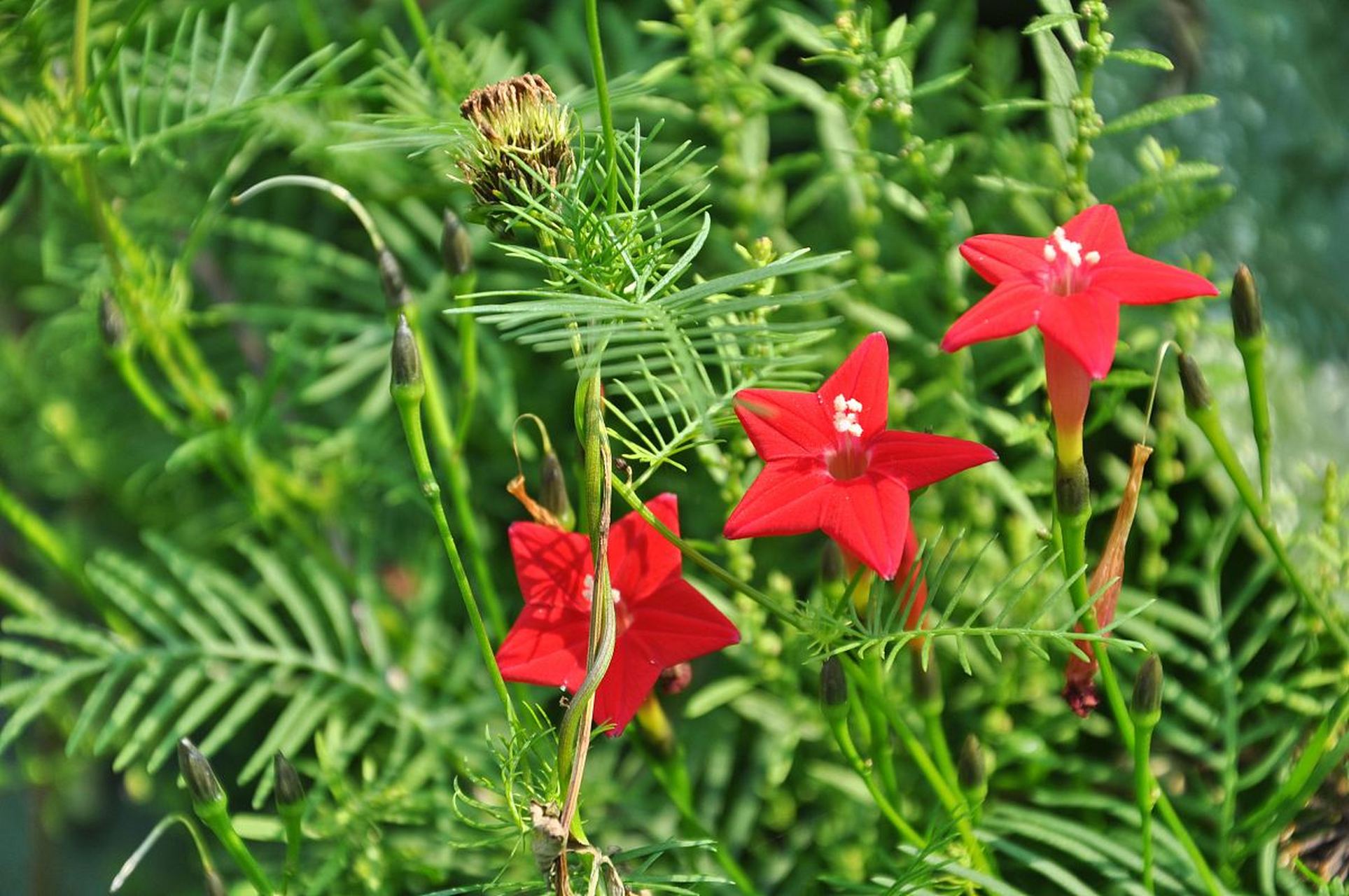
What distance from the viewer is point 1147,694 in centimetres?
58

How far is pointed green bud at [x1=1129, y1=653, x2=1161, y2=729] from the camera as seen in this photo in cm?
57

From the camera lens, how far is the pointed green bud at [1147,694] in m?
0.57

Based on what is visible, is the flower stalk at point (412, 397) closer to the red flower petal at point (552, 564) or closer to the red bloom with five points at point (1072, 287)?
the red flower petal at point (552, 564)

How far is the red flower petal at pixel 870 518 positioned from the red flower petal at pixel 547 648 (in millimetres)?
119

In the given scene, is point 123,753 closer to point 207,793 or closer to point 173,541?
point 207,793

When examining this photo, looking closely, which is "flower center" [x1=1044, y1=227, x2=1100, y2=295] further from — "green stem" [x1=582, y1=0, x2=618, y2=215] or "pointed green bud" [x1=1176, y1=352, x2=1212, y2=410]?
"green stem" [x1=582, y1=0, x2=618, y2=215]

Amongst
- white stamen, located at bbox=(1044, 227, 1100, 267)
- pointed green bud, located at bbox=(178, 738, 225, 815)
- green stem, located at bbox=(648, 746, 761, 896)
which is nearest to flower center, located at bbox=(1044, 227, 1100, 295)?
white stamen, located at bbox=(1044, 227, 1100, 267)

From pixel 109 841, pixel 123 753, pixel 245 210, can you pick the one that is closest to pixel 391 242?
pixel 245 210

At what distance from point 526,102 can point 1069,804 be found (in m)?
0.54

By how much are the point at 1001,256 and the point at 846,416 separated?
10cm

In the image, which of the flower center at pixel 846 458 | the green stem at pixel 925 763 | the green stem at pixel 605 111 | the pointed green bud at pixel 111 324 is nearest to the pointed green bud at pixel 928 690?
the green stem at pixel 925 763

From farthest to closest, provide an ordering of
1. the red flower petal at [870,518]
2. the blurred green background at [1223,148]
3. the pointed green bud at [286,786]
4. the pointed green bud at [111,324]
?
1. the blurred green background at [1223,148]
2. the pointed green bud at [111,324]
3. the pointed green bud at [286,786]
4. the red flower petal at [870,518]

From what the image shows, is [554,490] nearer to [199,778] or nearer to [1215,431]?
[199,778]

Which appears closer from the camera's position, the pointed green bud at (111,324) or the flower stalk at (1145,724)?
the flower stalk at (1145,724)
